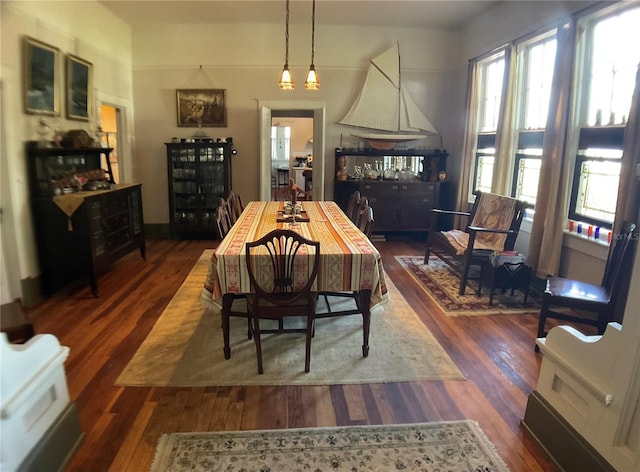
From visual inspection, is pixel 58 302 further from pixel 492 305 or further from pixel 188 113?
pixel 492 305

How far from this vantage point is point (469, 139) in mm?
5434

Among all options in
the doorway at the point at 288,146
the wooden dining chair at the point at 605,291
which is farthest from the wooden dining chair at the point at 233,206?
the doorway at the point at 288,146

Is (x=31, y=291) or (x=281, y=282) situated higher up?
(x=281, y=282)

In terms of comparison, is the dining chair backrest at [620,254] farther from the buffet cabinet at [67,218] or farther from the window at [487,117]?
the buffet cabinet at [67,218]

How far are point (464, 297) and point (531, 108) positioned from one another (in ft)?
7.08

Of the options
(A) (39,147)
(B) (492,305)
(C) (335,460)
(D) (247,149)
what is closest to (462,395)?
(C) (335,460)

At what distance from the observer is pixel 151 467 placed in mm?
1789

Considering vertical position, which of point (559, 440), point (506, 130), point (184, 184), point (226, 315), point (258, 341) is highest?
point (506, 130)

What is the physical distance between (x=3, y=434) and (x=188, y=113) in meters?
5.29

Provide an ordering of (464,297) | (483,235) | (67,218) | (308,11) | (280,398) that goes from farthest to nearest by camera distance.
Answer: (308,11)
(483,235)
(464,297)
(67,218)
(280,398)

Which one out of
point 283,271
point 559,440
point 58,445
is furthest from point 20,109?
point 559,440

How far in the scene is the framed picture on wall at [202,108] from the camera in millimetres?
5957

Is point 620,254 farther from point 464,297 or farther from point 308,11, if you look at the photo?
point 308,11

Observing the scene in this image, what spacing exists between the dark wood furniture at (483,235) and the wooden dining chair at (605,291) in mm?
967
